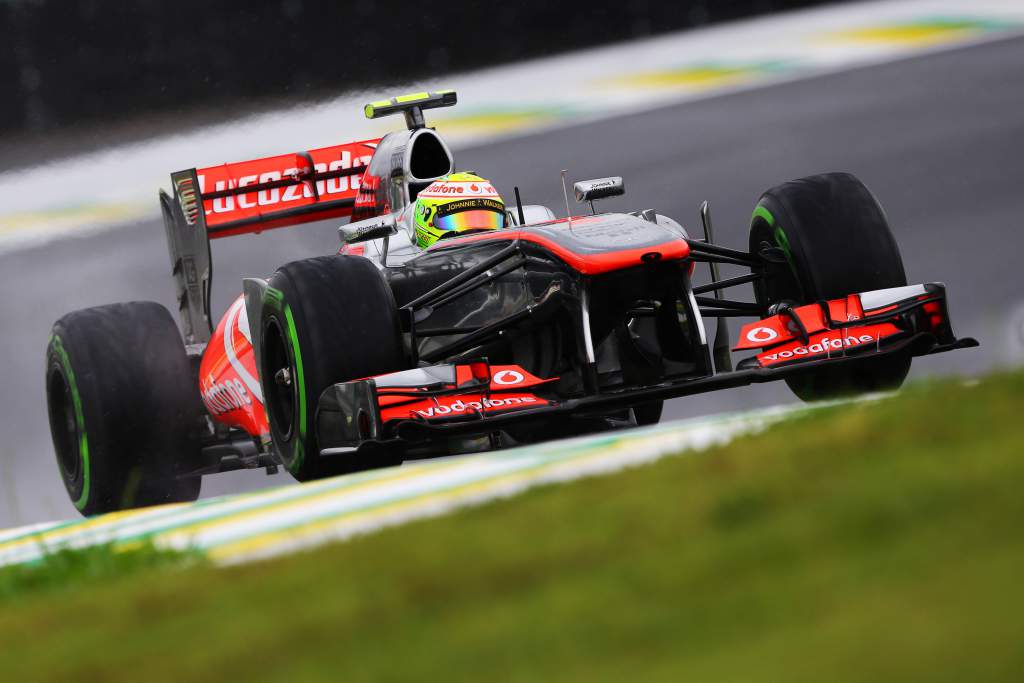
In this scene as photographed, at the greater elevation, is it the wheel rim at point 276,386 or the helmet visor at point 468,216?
the helmet visor at point 468,216

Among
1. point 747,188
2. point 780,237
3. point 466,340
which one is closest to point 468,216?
point 466,340

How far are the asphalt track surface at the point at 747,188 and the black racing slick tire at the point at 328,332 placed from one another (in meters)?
4.65

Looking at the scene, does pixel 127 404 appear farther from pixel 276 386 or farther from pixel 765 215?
pixel 765 215

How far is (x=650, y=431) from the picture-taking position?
562 centimetres

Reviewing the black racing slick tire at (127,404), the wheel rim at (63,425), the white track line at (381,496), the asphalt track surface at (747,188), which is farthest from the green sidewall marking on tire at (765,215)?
the wheel rim at (63,425)

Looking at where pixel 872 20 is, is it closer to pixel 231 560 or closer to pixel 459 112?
pixel 459 112

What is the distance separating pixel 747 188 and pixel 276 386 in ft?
20.0

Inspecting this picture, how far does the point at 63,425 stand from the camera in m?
9.58

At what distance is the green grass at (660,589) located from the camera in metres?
2.52

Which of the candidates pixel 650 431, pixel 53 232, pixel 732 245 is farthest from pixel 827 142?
pixel 650 431

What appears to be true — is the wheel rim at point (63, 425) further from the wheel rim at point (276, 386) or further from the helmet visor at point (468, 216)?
the helmet visor at point (468, 216)

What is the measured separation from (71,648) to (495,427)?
348 centimetres

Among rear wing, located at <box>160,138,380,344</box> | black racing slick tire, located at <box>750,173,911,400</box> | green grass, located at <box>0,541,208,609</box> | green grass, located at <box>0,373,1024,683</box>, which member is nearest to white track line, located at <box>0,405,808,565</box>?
green grass, located at <box>0,541,208,609</box>

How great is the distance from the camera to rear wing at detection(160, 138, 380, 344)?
972 cm
